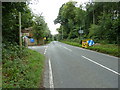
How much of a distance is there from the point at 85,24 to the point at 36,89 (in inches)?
1592

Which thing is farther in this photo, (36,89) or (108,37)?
(108,37)

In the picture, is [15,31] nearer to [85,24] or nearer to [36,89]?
[36,89]

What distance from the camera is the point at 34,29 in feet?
138

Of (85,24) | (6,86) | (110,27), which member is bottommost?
(6,86)

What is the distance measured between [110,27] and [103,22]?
82.0 inches

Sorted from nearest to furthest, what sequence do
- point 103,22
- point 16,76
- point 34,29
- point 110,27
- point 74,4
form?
1. point 16,76
2. point 110,27
3. point 103,22
4. point 34,29
5. point 74,4

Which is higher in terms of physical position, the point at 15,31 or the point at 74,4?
the point at 74,4

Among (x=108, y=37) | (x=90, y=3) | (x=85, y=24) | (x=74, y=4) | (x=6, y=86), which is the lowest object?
(x=6, y=86)

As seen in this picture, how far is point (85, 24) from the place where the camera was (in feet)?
141

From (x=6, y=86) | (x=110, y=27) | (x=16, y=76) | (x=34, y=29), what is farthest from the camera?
(x=34, y=29)

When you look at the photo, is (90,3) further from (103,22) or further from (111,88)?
(111,88)

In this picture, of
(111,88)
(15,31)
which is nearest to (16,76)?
(111,88)

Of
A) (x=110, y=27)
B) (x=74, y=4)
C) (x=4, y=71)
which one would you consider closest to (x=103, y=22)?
(x=110, y=27)

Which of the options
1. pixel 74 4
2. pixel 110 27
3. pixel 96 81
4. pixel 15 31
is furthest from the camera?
pixel 74 4
